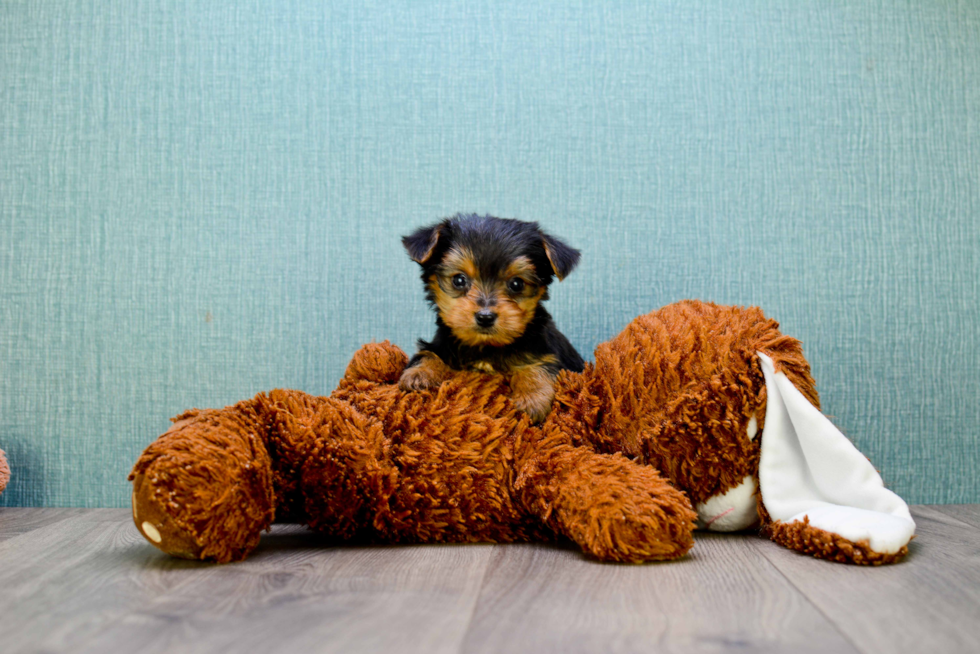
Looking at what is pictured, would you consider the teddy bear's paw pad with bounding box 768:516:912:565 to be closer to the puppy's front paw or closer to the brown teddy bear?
the brown teddy bear

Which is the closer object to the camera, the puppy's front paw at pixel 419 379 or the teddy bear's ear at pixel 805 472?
the teddy bear's ear at pixel 805 472

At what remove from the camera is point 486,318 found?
1.90m

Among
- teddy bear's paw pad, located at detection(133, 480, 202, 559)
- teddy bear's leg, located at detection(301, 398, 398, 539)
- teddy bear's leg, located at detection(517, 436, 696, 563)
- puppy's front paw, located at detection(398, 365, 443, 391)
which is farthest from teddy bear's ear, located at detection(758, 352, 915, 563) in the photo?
teddy bear's paw pad, located at detection(133, 480, 202, 559)

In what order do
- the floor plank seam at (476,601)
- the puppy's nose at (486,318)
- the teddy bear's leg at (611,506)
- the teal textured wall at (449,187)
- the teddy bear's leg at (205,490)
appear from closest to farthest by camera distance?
the floor plank seam at (476,601) → the teddy bear's leg at (205,490) → the teddy bear's leg at (611,506) → the puppy's nose at (486,318) → the teal textured wall at (449,187)

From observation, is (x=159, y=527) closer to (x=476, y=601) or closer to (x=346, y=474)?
(x=346, y=474)

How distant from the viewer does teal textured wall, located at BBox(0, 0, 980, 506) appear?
2.62 metres

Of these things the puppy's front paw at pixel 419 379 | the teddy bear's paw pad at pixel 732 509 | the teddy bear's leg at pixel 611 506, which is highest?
the puppy's front paw at pixel 419 379

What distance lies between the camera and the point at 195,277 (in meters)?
2.64

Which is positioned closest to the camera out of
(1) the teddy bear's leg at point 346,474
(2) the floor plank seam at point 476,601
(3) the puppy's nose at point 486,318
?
(2) the floor plank seam at point 476,601

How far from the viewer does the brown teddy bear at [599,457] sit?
64.6 inches

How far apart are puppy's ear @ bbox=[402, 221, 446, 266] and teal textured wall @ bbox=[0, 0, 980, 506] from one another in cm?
62

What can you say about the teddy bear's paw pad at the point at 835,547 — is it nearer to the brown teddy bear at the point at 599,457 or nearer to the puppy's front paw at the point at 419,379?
the brown teddy bear at the point at 599,457

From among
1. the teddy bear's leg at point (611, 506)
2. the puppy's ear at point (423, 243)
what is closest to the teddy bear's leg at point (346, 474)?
the teddy bear's leg at point (611, 506)

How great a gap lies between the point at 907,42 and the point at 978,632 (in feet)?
7.43
